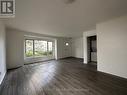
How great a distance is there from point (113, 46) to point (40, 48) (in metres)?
6.04

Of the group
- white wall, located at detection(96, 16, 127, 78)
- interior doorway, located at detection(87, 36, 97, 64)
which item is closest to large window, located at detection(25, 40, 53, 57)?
interior doorway, located at detection(87, 36, 97, 64)

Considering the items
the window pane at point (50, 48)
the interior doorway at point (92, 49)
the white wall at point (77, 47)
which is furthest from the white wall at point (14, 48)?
the white wall at point (77, 47)

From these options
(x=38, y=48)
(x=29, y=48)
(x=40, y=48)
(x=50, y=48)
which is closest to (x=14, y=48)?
(x=29, y=48)

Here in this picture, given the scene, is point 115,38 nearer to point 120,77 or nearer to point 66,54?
point 120,77

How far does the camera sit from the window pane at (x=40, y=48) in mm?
7502

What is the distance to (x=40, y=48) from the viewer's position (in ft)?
25.6

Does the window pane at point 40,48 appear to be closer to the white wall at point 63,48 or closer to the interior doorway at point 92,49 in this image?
the white wall at point 63,48

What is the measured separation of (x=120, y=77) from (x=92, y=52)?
336 cm

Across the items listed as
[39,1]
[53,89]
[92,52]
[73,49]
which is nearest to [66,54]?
[73,49]

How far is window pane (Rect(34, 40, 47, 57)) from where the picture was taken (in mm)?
7502

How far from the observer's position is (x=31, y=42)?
7137 mm

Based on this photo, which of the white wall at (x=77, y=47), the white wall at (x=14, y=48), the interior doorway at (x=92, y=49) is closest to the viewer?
the white wall at (x=14, y=48)

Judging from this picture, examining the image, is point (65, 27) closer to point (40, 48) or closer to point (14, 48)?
point (14, 48)

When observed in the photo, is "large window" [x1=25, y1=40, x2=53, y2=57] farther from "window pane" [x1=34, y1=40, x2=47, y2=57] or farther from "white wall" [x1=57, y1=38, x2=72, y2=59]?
"white wall" [x1=57, y1=38, x2=72, y2=59]
